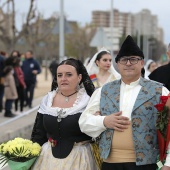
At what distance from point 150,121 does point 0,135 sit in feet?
19.5

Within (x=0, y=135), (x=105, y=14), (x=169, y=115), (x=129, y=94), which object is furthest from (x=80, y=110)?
(x=105, y=14)

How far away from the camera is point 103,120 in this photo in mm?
3279

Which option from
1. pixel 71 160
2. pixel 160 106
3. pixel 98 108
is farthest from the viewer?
pixel 71 160

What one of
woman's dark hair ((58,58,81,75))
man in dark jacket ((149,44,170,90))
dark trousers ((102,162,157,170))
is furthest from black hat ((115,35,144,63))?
man in dark jacket ((149,44,170,90))

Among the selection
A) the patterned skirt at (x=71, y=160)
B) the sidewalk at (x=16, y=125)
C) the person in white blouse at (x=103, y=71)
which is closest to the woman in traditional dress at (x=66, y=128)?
the patterned skirt at (x=71, y=160)

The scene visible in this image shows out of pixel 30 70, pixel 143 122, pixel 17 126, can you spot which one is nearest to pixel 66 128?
pixel 143 122

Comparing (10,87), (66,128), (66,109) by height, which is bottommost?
(10,87)

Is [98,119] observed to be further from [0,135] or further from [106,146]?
[0,135]

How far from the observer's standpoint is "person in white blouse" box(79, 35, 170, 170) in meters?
3.21

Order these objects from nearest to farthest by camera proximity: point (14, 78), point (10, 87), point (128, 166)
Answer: point (128, 166) < point (10, 87) < point (14, 78)

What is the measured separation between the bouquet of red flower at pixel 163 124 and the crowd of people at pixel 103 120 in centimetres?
6

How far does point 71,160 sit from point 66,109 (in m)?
0.42

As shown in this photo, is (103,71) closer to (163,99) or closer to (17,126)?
(17,126)

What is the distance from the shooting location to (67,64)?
3.79 metres
